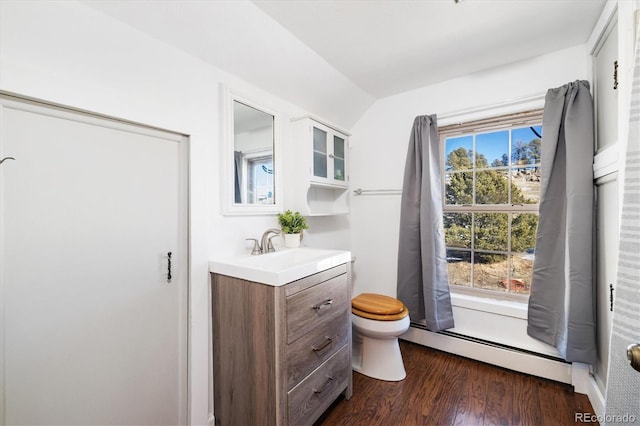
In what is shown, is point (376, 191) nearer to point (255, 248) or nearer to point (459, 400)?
point (255, 248)

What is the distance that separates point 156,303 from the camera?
137 cm

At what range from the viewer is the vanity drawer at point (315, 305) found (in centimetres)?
133

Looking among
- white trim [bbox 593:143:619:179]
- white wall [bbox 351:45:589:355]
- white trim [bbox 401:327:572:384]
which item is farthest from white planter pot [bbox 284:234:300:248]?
white trim [bbox 593:143:619:179]

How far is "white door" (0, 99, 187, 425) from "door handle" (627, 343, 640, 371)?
1676 mm

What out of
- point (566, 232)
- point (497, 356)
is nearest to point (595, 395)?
point (497, 356)

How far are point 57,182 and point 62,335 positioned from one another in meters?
0.63

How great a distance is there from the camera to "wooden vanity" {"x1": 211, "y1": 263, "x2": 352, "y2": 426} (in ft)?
4.15

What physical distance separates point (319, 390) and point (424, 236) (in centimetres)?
143

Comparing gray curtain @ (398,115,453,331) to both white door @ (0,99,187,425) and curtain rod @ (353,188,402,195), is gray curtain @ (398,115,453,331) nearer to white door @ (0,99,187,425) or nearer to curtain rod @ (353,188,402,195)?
curtain rod @ (353,188,402,195)

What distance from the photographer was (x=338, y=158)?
2.43 meters

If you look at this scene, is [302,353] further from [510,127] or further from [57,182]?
[510,127]

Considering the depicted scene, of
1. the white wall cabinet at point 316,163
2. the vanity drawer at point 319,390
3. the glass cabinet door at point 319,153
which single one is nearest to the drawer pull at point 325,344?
the vanity drawer at point 319,390

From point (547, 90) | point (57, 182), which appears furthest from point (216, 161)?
point (547, 90)

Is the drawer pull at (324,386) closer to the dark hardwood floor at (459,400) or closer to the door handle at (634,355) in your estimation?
the dark hardwood floor at (459,400)
